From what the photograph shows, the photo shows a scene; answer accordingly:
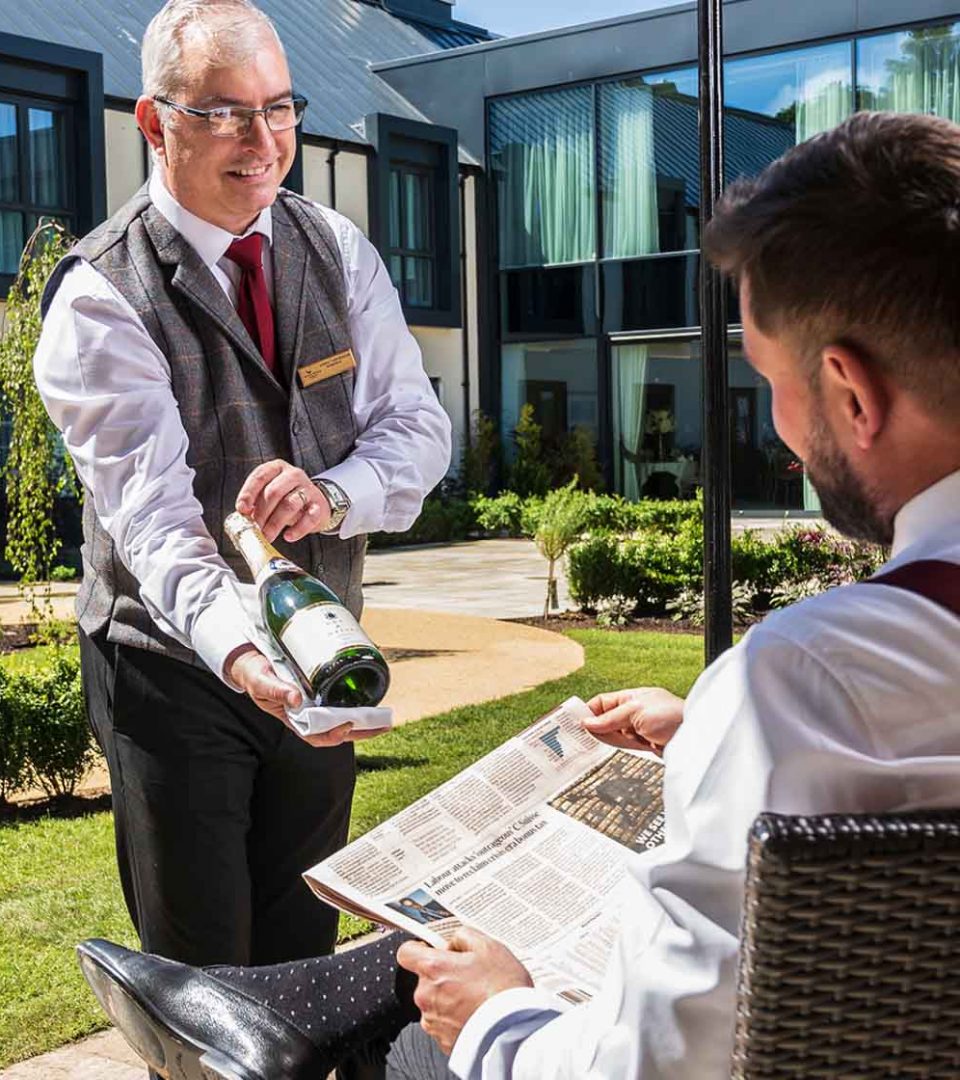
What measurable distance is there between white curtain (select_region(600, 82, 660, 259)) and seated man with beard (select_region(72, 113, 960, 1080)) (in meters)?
20.3

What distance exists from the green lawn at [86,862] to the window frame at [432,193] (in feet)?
42.5

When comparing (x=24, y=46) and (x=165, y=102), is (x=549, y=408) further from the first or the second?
(x=165, y=102)

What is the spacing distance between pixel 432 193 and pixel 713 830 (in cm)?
2148

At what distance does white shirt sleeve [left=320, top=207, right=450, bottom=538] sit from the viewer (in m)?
2.41

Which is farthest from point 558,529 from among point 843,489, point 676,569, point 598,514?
point 843,489

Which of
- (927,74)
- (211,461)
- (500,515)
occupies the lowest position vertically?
(500,515)

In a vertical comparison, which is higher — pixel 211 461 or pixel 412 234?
pixel 412 234

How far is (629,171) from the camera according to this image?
69.7ft

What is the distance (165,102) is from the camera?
86.4 inches

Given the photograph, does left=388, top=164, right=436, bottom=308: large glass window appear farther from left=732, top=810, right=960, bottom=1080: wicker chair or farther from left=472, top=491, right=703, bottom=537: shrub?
left=732, top=810, right=960, bottom=1080: wicker chair

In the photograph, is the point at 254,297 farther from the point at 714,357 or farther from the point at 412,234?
the point at 412,234

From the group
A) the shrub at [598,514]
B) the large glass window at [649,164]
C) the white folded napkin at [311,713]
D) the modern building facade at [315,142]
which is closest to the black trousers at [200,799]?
the white folded napkin at [311,713]

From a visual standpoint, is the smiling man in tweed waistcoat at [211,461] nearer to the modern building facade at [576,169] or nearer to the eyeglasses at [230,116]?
the eyeglasses at [230,116]

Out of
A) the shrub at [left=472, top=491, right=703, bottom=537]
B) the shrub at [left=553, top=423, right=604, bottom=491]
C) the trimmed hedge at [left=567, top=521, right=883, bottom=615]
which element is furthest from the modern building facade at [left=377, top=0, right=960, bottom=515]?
the trimmed hedge at [left=567, top=521, right=883, bottom=615]
